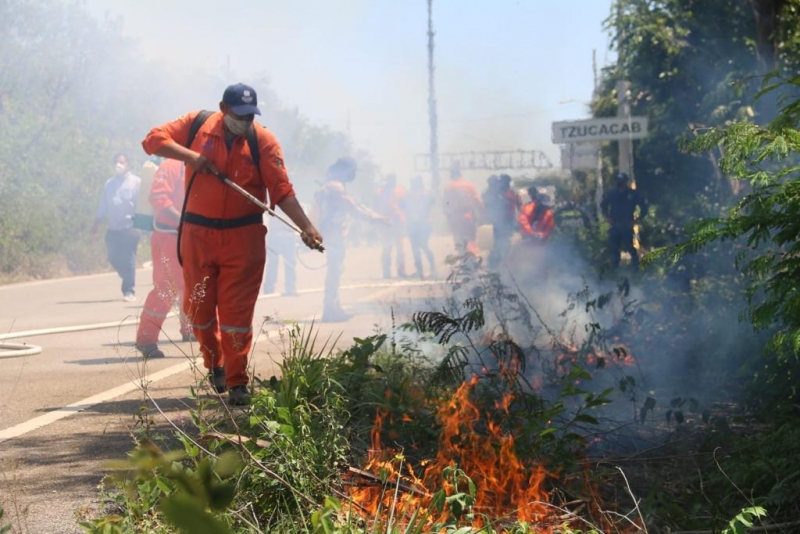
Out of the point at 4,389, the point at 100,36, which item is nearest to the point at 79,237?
the point at 100,36

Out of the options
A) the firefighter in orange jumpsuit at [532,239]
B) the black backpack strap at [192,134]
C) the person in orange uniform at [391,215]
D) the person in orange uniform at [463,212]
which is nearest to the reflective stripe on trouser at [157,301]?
the black backpack strap at [192,134]

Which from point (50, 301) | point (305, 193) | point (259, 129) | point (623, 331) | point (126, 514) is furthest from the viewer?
point (305, 193)

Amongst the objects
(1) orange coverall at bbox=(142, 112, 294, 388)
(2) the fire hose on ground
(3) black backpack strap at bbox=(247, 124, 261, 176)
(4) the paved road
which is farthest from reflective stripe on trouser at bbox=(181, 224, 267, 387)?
(2) the fire hose on ground

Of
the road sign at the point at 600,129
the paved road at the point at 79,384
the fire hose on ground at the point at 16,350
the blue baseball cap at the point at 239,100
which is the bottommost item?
the paved road at the point at 79,384

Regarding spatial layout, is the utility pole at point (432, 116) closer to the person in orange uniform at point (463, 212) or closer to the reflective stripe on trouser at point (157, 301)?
the person in orange uniform at point (463, 212)

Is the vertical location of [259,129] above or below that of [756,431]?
above

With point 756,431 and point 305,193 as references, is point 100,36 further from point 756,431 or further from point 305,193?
point 756,431

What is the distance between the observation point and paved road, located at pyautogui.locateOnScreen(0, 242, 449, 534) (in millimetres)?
4727

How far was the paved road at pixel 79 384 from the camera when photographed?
473 centimetres

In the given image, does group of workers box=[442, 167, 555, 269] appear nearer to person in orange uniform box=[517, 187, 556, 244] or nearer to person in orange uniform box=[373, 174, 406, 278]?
person in orange uniform box=[517, 187, 556, 244]

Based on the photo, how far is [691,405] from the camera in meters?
6.52

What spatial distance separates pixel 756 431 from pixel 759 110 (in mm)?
4551

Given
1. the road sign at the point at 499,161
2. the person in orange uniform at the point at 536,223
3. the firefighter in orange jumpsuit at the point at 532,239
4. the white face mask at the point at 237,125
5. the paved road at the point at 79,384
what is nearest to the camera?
the paved road at the point at 79,384

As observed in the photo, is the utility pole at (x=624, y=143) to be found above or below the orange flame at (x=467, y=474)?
above
